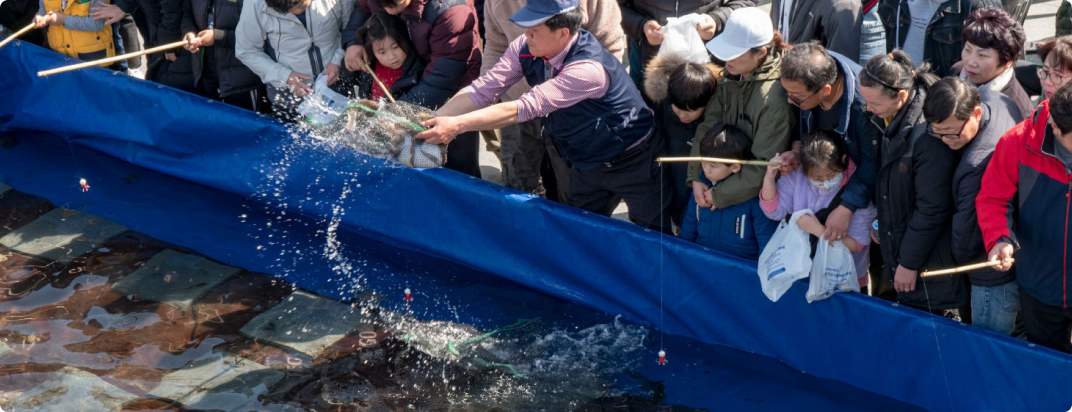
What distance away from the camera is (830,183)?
3.98m

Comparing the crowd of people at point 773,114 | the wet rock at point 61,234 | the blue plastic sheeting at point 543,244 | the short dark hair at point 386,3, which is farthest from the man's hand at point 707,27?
the wet rock at point 61,234

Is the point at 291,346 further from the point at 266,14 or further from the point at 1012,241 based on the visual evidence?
the point at 1012,241

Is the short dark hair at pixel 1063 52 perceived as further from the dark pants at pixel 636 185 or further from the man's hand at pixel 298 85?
the man's hand at pixel 298 85

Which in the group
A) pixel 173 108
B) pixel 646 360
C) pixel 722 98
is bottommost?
pixel 646 360

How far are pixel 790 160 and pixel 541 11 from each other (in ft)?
4.38

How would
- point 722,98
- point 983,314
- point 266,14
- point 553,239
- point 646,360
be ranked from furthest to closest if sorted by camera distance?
point 266,14
point 553,239
point 646,360
point 722,98
point 983,314

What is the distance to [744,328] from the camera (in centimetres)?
445

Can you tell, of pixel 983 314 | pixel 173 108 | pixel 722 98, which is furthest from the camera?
pixel 173 108

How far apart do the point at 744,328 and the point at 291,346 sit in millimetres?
2374

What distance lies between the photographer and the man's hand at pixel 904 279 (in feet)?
12.7

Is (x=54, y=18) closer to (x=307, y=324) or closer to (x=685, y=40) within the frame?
(x=307, y=324)

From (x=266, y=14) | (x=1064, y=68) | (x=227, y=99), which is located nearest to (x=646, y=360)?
(x=1064, y=68)

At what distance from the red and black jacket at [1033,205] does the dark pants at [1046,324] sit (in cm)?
8

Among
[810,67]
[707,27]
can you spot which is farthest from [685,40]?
[810,67]
